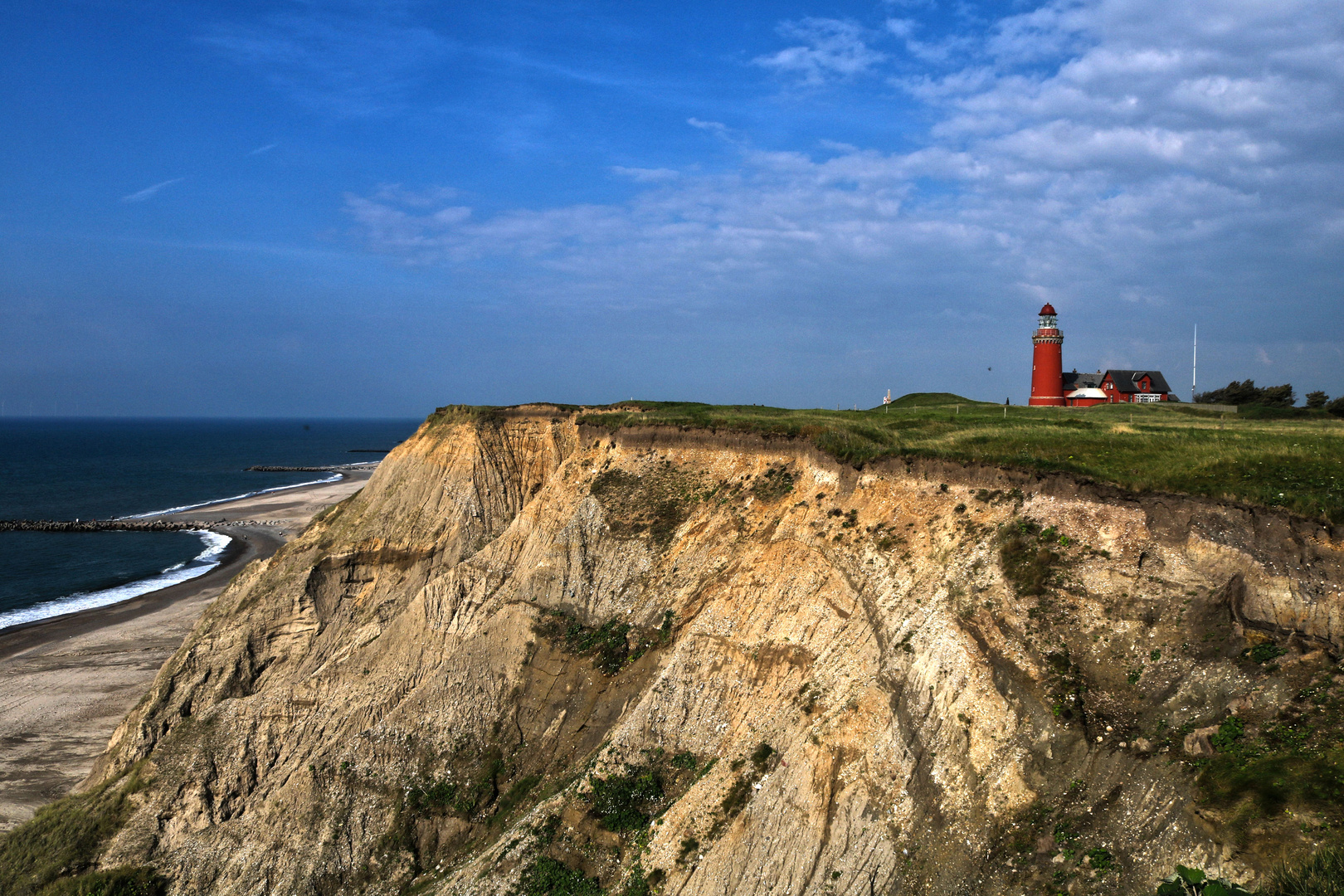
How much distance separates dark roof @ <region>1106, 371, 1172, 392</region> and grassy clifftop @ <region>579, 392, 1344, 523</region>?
88.4 ft

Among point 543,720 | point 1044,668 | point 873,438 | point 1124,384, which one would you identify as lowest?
point 543,720

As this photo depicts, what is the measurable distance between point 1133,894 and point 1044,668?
4.57 m

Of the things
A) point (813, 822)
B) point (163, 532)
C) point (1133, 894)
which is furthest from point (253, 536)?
point (1133, 894)

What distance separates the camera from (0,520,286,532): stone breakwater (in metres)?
75.1

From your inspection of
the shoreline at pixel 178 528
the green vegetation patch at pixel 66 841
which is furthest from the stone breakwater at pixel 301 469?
the green vegetation patch at pixel 66 841

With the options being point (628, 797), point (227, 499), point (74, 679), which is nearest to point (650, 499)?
point (628, 797)

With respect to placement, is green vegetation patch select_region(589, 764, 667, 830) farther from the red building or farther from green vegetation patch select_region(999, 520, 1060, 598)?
the red building

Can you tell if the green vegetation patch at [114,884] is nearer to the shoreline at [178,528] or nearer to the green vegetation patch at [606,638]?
the green vegetation patch at [606,638]

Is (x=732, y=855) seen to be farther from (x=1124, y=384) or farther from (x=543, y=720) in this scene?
(x=1124, y=384)

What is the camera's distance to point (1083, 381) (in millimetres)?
58781

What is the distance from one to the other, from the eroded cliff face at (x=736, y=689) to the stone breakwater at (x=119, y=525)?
5568 centimetres

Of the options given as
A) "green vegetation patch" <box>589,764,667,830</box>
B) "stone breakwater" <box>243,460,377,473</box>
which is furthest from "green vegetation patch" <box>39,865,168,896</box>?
"stone breakwater" <box>243,460,377,473</box>

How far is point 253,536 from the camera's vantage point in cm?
7262

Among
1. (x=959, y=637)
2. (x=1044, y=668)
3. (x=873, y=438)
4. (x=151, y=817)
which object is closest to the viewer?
(x=1044, y=668)
